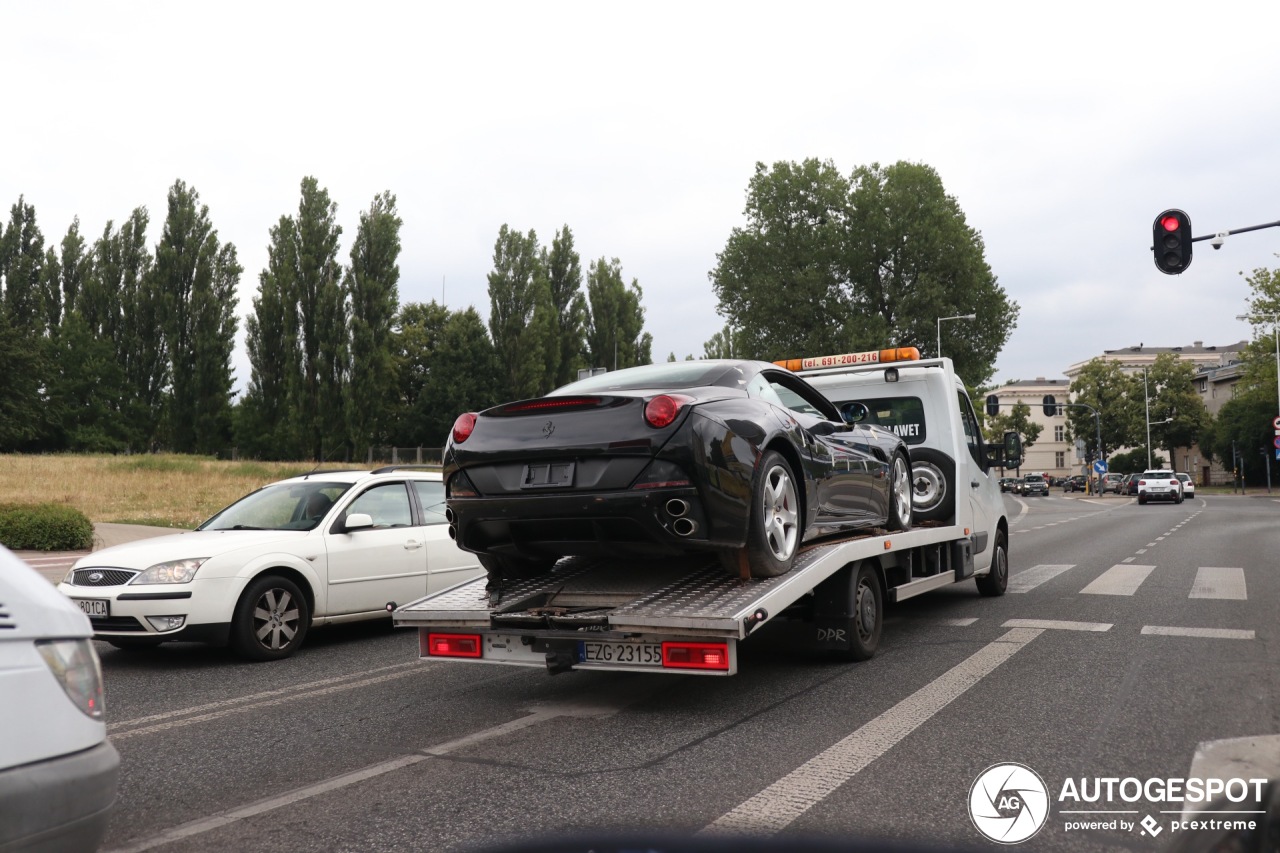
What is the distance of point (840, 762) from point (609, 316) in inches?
2309

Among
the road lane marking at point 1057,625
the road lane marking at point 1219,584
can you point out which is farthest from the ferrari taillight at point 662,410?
the road lane marking at point 1219,584

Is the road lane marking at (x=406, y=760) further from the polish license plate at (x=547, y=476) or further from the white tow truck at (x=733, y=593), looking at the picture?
the polish license plate at (x=547, y=476)

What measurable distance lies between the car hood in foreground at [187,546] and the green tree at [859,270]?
42378 millimetres

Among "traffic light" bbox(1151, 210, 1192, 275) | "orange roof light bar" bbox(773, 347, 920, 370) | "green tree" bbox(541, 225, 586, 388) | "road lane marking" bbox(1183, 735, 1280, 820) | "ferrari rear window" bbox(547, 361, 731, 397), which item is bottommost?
"road lane marking" bbox(1183, 735, 1280, 820)

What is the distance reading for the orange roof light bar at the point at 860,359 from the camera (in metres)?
9.52

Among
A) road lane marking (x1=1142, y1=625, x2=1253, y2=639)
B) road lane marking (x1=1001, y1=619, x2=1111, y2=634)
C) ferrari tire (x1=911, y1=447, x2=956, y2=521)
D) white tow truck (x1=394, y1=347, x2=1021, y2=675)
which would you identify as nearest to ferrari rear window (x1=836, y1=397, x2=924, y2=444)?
white tow truck (x1=394, y1=347, x2=1021, y2=675)

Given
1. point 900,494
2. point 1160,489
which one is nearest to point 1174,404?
point 1160,489

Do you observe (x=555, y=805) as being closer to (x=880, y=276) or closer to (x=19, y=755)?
(x=19, y=755)

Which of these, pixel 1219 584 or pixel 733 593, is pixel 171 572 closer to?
pixel 733 593

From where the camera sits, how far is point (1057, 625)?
341 inches

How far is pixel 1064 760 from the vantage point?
14.9 feet

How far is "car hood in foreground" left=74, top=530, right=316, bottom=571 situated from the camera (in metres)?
7.46

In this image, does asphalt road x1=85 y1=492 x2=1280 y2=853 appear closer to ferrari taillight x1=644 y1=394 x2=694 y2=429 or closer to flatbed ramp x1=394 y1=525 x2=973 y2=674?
flatbed ramp x1=394 y1=525 x2=973 y2=674

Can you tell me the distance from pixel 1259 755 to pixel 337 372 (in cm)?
4794
